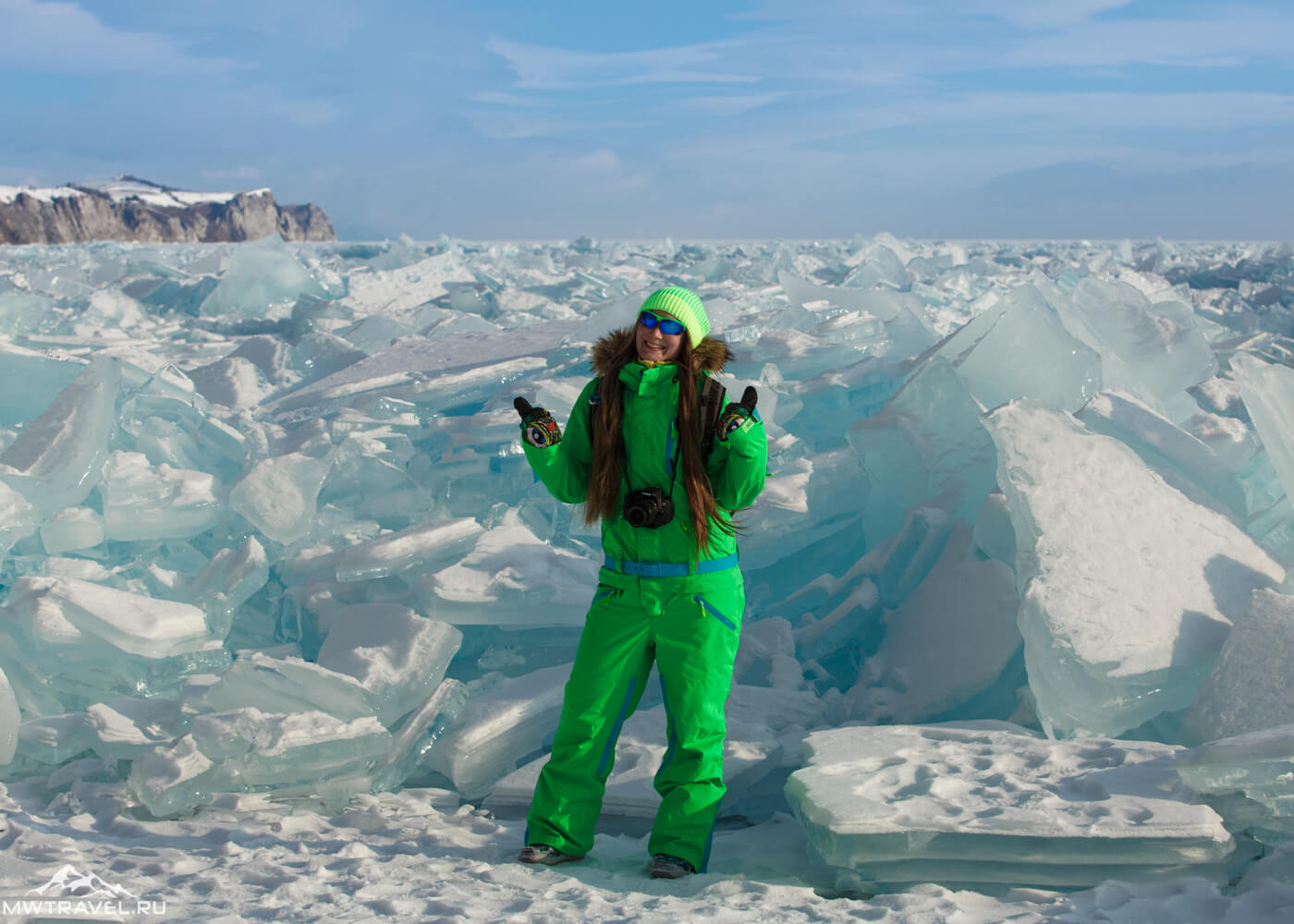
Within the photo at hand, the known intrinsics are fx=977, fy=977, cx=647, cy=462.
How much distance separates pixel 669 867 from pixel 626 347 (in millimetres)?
1073

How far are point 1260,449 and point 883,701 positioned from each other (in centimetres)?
201

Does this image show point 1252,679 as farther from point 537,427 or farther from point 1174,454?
point 537,427

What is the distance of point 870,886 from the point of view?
1934 millimetres

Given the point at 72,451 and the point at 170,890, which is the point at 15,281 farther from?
the point at 170,890

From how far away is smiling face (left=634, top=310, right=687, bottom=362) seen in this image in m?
2.02

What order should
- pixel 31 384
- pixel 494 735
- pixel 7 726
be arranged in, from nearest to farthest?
pixel 7 726 < pixel 494 735 < pixel 31 384

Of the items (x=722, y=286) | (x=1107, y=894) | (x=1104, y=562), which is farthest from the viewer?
(x=722, y=286)

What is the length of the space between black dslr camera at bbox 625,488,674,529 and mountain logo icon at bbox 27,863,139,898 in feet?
3.84

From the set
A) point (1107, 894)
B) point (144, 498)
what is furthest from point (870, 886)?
point (144, 498)

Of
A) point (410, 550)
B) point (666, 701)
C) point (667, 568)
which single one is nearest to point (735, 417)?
point (667, 568)

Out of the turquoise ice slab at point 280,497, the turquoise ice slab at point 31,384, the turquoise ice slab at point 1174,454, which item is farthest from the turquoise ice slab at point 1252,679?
the turquoise ice slab at point 31,384

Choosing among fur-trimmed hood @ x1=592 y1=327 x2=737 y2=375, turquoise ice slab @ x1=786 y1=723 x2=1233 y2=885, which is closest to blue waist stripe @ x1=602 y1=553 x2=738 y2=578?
fur-trimmed hood @ x1=592 y1=327 x2=737 y2=375

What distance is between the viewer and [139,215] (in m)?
41.0

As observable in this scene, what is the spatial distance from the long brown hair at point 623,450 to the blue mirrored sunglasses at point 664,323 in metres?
0.04
